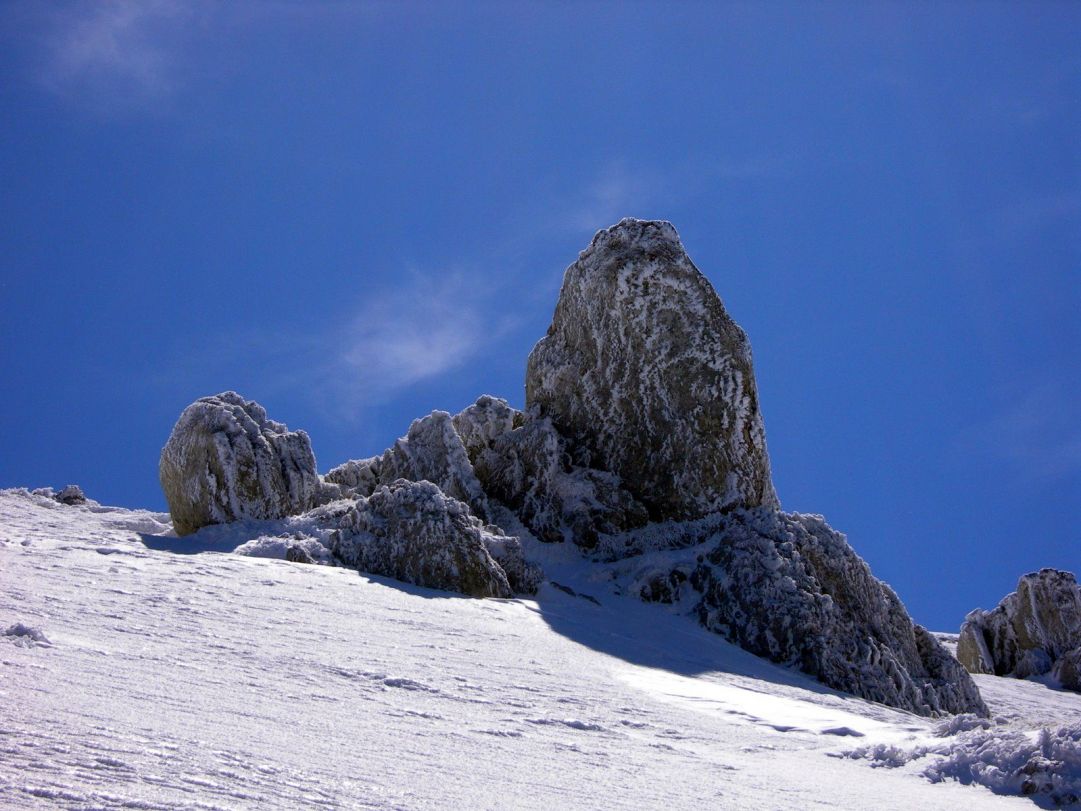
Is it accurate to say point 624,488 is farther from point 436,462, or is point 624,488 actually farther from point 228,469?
point 228,469

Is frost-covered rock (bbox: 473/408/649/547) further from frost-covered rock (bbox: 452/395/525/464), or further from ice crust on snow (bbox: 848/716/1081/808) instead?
ice crust on snow (bbox: 848/716/1081/808)

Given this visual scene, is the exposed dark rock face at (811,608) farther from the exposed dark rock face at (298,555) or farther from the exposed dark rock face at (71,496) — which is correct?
the exposed dark rock face at (71,496)

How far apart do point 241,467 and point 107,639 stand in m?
7.82

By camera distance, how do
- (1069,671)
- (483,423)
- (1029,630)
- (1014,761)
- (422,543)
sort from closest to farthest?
(1014,761) → (422,543) → (483,423) → (1069,671) → (1029,630)

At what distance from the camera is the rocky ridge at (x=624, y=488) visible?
12.4 m

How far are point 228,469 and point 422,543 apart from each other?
3.53 metres

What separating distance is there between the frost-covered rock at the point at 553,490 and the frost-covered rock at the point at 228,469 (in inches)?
114

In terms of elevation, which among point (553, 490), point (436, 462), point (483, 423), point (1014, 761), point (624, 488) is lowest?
point (1014, 761)

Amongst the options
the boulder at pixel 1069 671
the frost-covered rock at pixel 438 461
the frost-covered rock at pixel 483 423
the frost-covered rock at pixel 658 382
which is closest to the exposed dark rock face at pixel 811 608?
the frost-covered rock at pixel 658 382

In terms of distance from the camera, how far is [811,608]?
12695 mm

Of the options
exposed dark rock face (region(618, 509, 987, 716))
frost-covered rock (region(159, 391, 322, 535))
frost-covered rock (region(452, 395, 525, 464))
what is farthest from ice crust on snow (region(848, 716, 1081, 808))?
frost-covered rock (region(452, 395, 525, 464))

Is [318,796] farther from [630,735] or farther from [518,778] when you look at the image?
[630,735]

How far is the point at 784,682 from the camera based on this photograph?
1110cm

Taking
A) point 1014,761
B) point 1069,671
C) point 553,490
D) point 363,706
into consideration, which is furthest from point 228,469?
point 1069,671
